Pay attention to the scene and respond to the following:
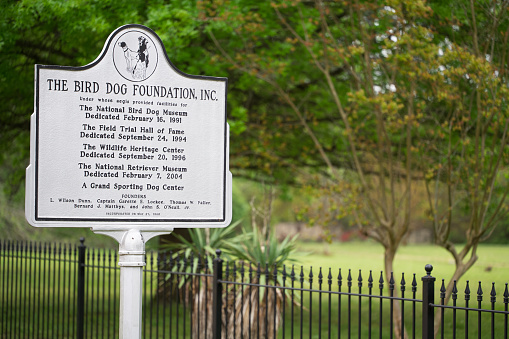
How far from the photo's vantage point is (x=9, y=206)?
2172 centimetres

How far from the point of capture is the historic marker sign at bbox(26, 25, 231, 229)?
5258mm

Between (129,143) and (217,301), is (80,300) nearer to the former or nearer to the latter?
(217,301)

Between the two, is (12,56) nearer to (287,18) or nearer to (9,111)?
(9,111)

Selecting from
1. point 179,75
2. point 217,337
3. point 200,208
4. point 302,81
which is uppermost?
point 302,81

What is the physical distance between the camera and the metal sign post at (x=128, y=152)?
526 centimetres

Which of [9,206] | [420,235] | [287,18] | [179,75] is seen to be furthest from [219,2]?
[420,235]

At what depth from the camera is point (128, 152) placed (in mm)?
5434

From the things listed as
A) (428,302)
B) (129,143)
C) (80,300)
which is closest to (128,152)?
(129,143)

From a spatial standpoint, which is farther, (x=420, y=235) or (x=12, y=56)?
(x=420, y=235)

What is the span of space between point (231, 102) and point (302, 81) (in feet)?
6.67

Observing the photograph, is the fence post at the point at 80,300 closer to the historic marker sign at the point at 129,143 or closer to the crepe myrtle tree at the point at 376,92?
the historic marker sign at the point at 129,143

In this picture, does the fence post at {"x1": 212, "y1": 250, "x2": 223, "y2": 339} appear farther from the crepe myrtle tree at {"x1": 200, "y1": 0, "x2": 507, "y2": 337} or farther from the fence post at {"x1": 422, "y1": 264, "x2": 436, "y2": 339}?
the crepe myrtle tree at {"x1": 200, "y1": 0, "x2": 507, "y2": 337}

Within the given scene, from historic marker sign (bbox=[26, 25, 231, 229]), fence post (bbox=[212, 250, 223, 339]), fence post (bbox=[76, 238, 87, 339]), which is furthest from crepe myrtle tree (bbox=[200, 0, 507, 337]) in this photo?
historic marker sign (bbox=[26, 25, 231, 229])

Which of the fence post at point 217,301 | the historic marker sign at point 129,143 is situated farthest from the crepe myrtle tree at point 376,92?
the historic marker sign at point 129,143
